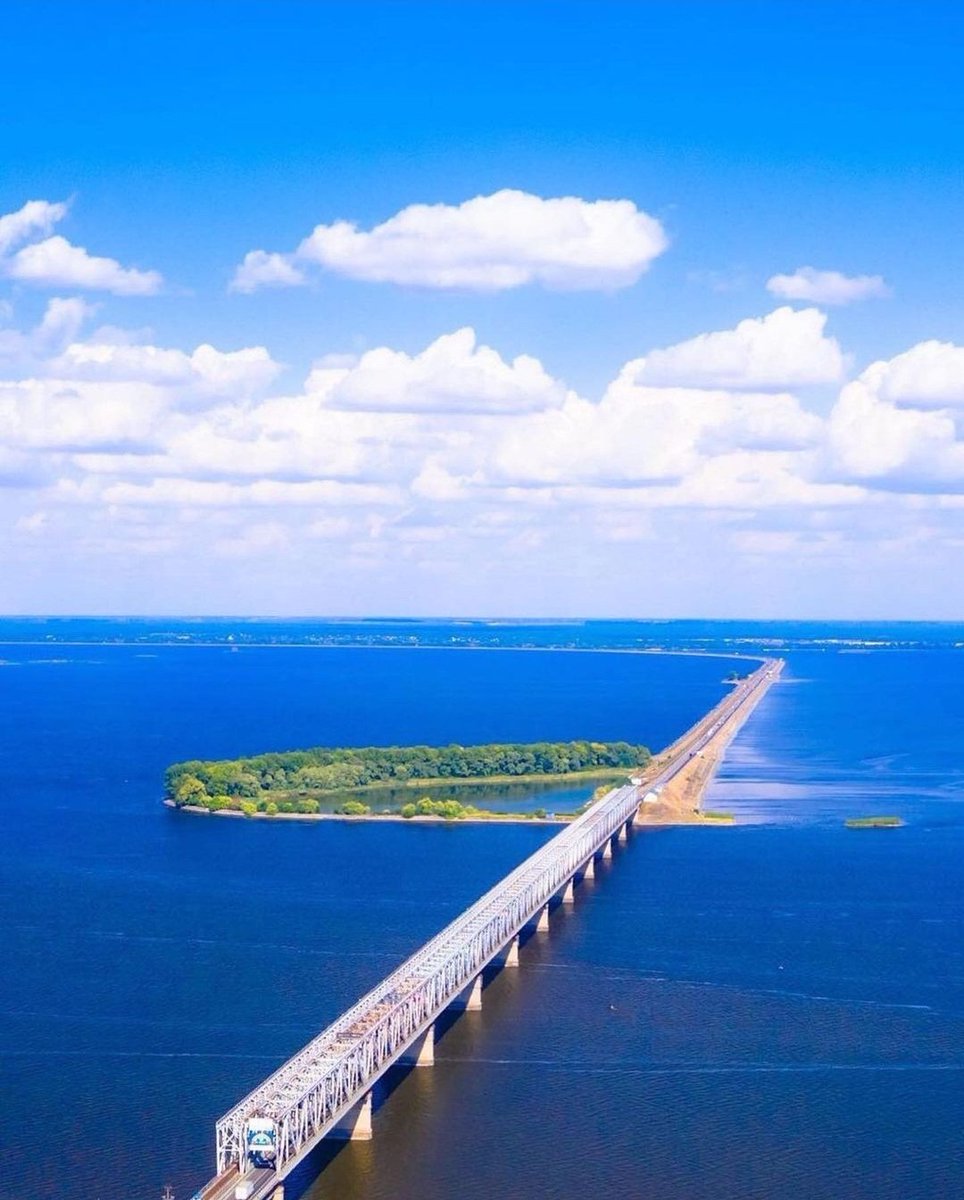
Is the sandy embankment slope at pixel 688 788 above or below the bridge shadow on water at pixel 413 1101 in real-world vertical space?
above

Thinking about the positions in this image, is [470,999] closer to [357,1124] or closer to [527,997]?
[527,997]

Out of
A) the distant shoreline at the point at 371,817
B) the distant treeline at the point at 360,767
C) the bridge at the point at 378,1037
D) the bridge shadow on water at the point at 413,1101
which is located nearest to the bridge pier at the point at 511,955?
the bridge at the point at 378,1037

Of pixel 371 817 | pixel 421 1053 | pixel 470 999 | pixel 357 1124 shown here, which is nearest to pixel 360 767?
pixel 371 817

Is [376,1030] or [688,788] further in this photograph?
[688,788]

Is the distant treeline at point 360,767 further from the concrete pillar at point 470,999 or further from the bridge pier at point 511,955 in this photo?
the concrete pillar at point 470,999

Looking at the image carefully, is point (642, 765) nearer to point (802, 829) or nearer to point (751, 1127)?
point (802, 829)
